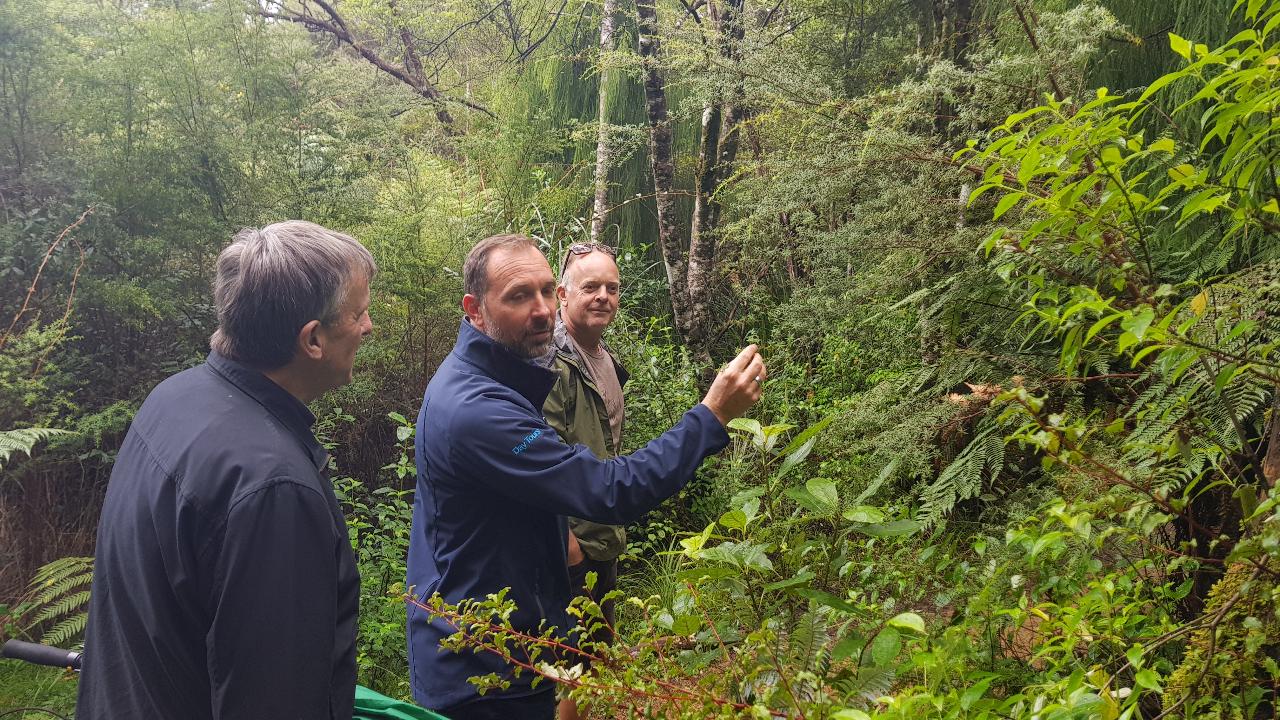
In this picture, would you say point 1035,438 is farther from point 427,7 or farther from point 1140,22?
point 427,7

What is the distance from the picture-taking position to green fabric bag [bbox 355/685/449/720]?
6.33 ft

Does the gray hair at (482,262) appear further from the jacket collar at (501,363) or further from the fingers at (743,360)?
the fingers at (743,360)

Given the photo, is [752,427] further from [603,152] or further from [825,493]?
[603,152]

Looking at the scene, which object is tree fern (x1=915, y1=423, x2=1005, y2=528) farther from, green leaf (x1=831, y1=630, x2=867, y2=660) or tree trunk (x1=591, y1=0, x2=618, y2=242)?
tree trunk (x1=591, y1=0, x2=618, y2=242)

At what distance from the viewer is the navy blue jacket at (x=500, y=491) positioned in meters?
2.15

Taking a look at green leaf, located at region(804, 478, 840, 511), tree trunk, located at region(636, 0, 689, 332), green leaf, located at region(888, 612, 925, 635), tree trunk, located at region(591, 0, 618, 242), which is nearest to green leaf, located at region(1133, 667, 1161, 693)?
green leaf, located at region(888, 612, 925, 635)

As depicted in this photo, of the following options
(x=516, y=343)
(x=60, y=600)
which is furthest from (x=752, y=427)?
(x=60, y=600)

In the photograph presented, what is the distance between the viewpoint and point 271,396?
170 centimetres

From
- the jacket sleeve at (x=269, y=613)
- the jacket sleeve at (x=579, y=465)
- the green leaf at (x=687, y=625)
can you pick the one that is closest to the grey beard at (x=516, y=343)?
the jacket sleeve at (x=579, y=465)

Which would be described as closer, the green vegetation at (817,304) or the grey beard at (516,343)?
the green vegetation at (817,304)

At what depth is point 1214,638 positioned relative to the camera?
4.03 feet

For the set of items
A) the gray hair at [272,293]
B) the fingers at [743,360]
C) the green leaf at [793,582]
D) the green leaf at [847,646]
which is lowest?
the green leaf at [847,646]

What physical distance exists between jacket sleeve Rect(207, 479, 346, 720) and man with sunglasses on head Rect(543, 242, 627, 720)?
1626 mm

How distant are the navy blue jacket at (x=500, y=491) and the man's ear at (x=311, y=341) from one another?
1.76 feet
